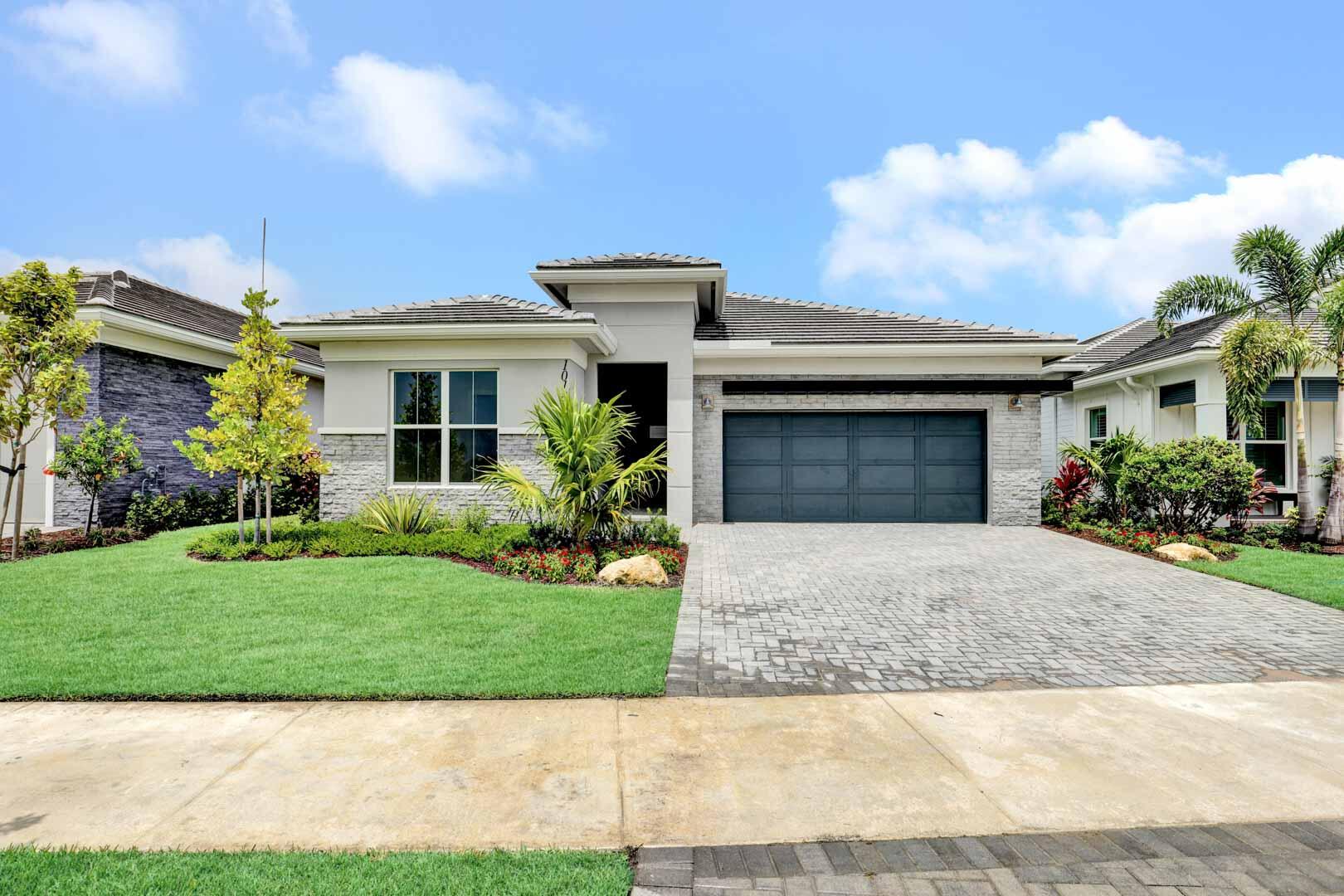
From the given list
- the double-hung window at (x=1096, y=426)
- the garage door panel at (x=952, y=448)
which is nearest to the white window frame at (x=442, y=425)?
the garage door panel at (x=952, y=448)

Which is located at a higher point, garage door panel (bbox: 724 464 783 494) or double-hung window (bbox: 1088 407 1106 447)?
double-hung window (bbox: 1088 407 1106 447)

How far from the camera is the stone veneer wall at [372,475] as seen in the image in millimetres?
11555

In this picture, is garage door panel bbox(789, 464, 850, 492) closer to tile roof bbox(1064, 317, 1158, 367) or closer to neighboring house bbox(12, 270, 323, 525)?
tile roof bbox(1064, 317, 1158, 367)

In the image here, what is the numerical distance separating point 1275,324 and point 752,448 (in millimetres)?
9601

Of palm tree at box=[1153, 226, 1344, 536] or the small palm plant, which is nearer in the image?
the small palm plant

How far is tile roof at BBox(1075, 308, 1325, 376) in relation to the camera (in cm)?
1381

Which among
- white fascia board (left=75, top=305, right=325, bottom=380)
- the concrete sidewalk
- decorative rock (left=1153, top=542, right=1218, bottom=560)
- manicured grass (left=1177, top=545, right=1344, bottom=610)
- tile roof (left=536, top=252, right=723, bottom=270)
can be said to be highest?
tile roof (left=536, top=252, right=723, bottom=270)

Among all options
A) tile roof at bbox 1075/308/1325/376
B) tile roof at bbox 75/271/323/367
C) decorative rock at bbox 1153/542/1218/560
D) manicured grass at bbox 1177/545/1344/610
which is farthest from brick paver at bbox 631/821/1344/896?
tile roof at bbox 1075/308/1325/376

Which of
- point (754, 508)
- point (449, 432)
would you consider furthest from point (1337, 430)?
point (449, 432)

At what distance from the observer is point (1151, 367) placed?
14.8 m

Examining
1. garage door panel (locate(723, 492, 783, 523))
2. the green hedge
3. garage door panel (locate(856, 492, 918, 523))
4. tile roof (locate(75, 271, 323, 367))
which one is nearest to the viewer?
the green hedge

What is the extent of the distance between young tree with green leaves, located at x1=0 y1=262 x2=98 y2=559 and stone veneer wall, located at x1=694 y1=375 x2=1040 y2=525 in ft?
33.9

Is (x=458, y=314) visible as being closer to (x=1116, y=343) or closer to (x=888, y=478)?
(x=888, y=478)

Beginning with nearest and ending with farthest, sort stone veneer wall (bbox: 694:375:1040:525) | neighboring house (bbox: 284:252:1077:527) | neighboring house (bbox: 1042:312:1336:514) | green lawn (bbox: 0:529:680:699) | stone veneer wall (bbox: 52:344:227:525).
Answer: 1. green lawn (bbox: 0:529:680:699)
2. stone veneer wall (bbox: 52:344:227:525)
3. neighboring house (bbox: 284:252:1077:527)
4. stone veneer wall (bbox: 694:375:1040:525)
5. neighboring house (bbox: 1042:312:1336:514)
